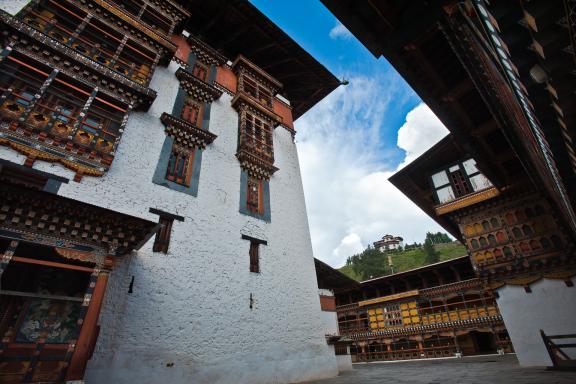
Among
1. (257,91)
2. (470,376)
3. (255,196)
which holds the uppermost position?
(257,91)

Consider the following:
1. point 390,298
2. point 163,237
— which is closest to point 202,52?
point 163,237

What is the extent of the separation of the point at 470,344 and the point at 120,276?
78.8ft

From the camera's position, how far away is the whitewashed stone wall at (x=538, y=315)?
31.9 ft

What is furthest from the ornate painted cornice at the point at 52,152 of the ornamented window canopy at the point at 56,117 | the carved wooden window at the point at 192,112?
the carved wooden window at the point at 192,112

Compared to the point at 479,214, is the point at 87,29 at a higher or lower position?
higher

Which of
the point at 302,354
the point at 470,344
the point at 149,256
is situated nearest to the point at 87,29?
the point at 149,256

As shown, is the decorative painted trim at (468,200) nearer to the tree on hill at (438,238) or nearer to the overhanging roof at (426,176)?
the overhanging roof at (426,176)

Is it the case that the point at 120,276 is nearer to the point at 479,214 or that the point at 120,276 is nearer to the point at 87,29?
the point at 87,29

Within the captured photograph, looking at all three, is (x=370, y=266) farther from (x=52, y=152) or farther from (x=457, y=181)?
(x=52, y=152)

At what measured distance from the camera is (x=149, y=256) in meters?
7.13

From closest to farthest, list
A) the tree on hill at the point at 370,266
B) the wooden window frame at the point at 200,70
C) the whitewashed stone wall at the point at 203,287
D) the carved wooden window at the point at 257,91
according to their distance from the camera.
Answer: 1. the whitewashed stone wall at the point at 203,287
2. the wooden window frame at the point at 200,70
3. the carved wooden window at the point at 257,91
4. the tree on hill at the point at 370,266

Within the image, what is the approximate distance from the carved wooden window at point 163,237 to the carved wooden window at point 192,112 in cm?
451

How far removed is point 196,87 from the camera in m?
11.9

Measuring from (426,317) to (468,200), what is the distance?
1142 cm
